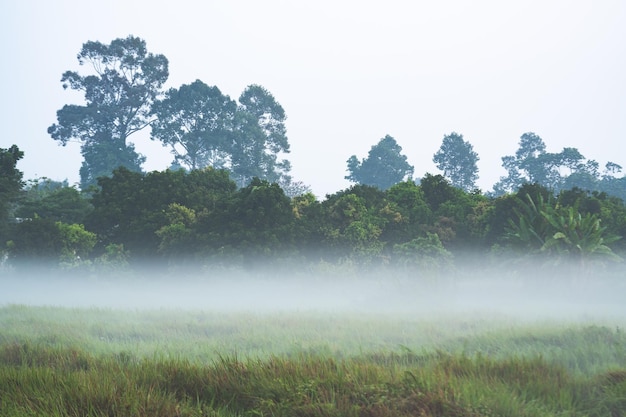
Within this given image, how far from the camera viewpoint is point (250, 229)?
38.4 m

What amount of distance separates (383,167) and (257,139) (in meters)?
30.4

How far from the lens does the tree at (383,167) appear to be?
385 feet

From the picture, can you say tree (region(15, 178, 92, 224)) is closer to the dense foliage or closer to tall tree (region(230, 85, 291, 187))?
the dense foliage

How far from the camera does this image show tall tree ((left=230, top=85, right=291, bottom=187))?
321ft

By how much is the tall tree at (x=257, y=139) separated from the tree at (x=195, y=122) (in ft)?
6.64

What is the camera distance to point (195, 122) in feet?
328

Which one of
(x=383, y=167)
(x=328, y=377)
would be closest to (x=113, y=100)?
(x=383, y=167)

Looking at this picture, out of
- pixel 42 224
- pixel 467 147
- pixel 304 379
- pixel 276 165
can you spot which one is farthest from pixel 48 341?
pixel 467 147

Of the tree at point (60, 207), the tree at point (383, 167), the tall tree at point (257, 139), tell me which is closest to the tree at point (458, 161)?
the tree at point (383, 167)

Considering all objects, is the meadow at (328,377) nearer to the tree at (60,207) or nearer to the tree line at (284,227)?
the tree line at (284,227)

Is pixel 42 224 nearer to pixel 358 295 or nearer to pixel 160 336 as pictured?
pixel 358 295

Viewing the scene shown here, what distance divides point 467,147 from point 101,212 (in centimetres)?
8703

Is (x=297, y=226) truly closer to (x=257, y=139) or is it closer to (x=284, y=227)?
(x=284, y=227)

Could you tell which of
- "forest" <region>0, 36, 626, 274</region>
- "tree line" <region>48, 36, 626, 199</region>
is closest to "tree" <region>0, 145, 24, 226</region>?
"forest" <region>0, 36, 626, 274</region>
